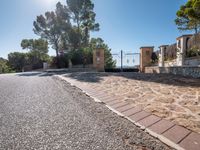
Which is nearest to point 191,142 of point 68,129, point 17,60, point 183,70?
point 68,129

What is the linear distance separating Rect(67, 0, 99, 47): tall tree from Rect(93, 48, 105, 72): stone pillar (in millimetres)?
7490

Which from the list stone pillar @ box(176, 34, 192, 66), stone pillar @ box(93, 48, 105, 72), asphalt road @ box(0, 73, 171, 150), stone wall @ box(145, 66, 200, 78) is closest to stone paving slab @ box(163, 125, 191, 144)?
asphalt road @ box(0, 73, 171, 150)

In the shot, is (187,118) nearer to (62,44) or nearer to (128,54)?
(128,54)

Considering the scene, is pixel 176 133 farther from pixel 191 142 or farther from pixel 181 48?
pixel 181 48

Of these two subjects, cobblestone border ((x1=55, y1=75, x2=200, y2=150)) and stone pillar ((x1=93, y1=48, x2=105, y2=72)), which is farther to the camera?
stone pillar ((x1=93, y1=48, x2=105, y2=72))

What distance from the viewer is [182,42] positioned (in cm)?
699

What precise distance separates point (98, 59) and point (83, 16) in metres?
9.11

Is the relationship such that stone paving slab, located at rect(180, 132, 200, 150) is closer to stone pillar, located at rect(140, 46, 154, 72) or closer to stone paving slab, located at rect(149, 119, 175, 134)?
stone paving slab, located at rect(149, 119, 175, 134)

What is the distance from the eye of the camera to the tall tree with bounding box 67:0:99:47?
58.4 ft

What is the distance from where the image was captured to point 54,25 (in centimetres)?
1889

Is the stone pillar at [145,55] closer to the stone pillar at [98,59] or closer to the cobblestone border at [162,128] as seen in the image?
the stone pillar at [98,59]

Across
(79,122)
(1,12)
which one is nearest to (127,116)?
(79,122)

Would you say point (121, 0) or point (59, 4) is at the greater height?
point (59, 4)

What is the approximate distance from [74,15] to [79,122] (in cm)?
1832
